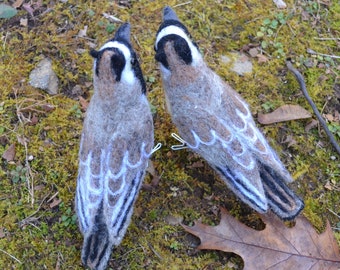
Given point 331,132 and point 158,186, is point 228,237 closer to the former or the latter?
point 158,186

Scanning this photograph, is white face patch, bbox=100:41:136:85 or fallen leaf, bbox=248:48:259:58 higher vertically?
white face patch, bbox=100:41:136:85

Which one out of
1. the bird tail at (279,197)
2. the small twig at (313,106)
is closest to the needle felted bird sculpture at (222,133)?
the bird tail at (279,197)

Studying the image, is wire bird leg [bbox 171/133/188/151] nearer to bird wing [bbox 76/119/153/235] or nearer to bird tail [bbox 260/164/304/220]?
bird wing [bbox 76/119/153/235]

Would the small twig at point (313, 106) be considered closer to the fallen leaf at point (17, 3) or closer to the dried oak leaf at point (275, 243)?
the dried oak leaf at point (275, 243)

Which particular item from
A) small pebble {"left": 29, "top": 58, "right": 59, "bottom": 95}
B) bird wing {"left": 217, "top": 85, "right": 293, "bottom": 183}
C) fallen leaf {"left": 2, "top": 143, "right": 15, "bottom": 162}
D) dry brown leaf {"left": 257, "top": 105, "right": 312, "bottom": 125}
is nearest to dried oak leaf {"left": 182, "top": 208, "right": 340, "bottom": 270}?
bird wing {"left": 217, "top": 85, "right": 293, "bottom": 183}

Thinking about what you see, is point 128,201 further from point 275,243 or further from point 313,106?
point 313,106

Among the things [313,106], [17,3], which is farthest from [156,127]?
[17,3]

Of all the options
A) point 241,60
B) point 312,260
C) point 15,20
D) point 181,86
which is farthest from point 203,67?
point 15,20
